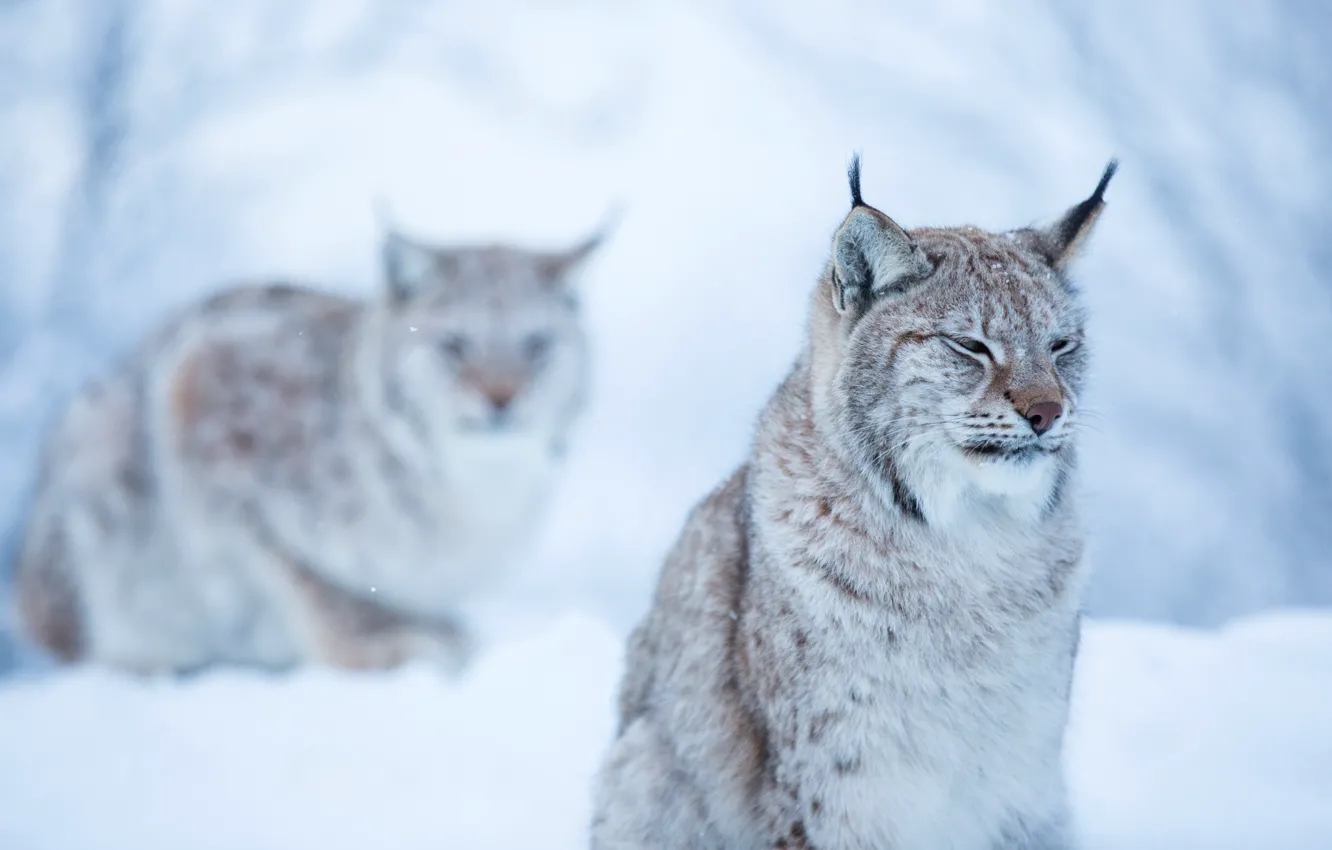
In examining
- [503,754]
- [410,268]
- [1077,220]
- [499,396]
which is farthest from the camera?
[410,268]

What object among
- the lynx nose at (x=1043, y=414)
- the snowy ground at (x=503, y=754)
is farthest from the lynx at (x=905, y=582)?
the snowy ground at (x=503, y=754)

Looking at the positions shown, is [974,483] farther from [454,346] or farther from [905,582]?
[454,346]

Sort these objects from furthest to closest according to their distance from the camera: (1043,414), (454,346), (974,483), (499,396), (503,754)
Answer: (454,346)
(499,396)
(503,754)
(974,483)
(1043,414)

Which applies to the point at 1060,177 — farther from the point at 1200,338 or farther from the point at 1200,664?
the point at 1200,664

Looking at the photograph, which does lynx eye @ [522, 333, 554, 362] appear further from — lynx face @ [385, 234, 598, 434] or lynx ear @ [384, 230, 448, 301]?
lynx ear @ [384, 230, 448, 301]

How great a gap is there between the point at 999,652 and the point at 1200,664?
1.27 m

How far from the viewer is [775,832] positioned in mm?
1944

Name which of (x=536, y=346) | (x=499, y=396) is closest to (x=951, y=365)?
(x=499, y=396)

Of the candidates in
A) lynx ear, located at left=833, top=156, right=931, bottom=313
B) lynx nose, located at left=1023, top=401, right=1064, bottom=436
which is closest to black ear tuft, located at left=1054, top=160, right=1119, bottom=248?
lynx ear, located at left=833, top=156, right=931, bottom=313

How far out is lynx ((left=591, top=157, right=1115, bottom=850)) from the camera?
6.15ft

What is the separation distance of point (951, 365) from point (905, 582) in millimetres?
360

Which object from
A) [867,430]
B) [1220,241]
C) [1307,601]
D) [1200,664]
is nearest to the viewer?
[867,430]

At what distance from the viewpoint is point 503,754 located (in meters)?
2.95

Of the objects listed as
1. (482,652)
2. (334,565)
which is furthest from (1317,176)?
(334,565)
